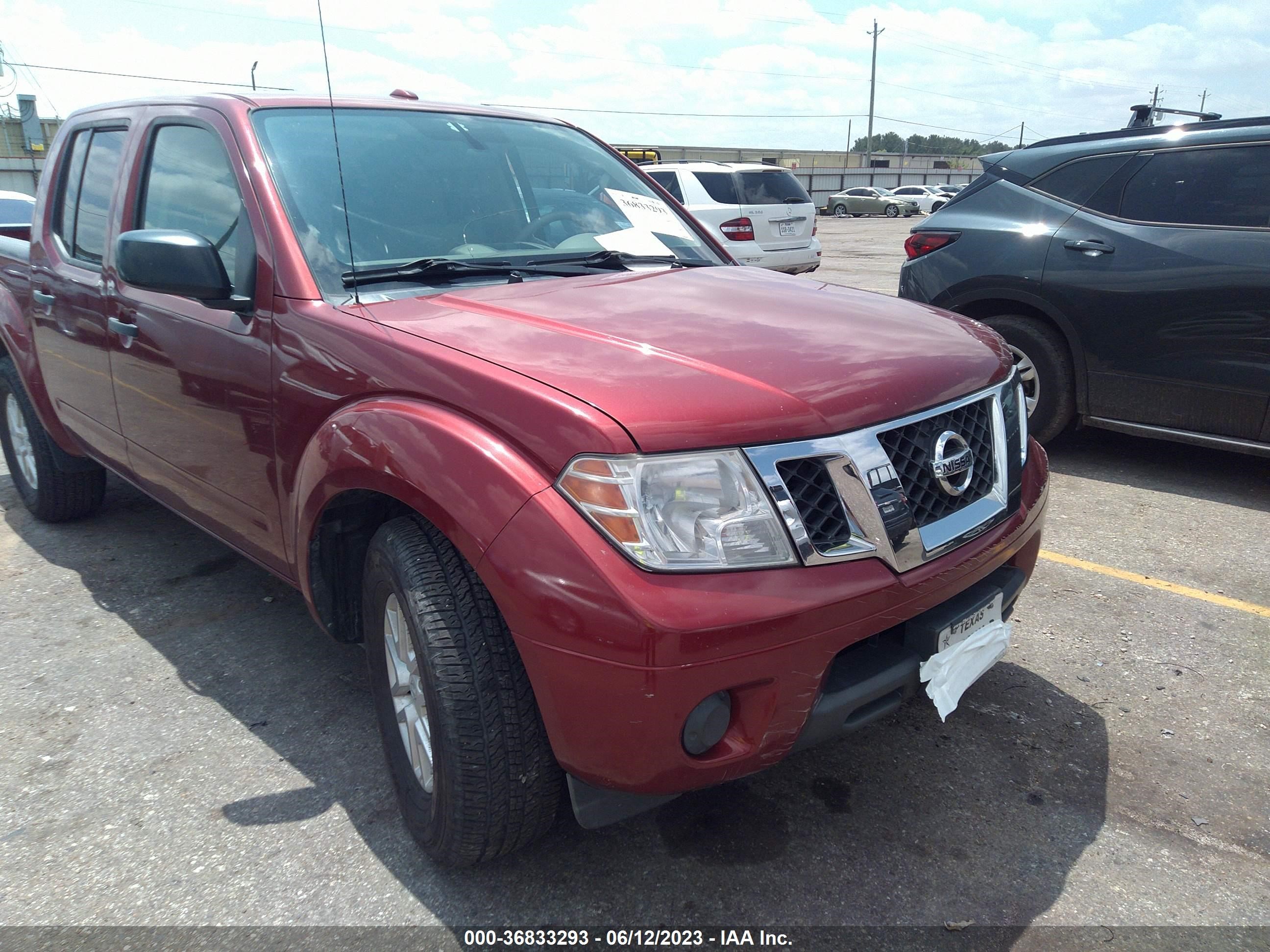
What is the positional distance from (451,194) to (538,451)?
1432mm

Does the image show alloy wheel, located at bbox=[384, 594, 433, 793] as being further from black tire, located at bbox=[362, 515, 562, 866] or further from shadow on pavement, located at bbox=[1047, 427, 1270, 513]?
shadow on pavement, located at bbox=[1047, 427, 1270, 513]

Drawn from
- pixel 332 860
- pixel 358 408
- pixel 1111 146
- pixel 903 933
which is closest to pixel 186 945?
pixel 332 860

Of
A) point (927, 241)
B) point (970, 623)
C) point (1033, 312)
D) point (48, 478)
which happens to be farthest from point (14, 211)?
point (970, 623)

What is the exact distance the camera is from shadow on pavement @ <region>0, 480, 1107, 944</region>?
2.19 metres

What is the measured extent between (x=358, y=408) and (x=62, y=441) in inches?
105

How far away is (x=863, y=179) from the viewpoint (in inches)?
2228

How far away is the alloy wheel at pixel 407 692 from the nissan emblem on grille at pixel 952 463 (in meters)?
1.24

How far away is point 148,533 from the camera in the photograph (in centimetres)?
460

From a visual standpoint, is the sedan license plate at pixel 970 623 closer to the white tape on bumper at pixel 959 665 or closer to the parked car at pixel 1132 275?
the white tape on bumper at pixel 959 665

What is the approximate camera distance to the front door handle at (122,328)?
3209 millimetres

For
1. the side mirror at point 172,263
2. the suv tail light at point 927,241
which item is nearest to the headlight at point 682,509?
the side mirror at point 172,263

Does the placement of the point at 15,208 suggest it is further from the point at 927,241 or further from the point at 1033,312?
the point at 1033,312

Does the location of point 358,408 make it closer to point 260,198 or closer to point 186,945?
point 260,198

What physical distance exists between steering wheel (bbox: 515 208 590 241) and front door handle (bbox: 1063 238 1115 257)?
9.84 feet
